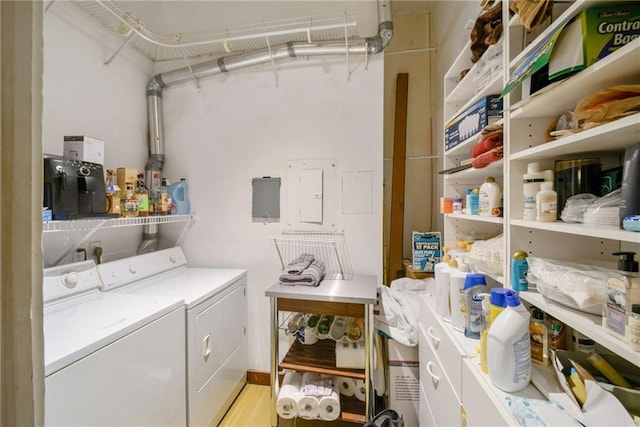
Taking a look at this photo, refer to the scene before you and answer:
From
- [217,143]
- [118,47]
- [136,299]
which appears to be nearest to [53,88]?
[118,47]

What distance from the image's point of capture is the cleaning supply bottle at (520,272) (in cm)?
93

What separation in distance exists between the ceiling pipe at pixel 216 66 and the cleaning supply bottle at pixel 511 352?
199cm

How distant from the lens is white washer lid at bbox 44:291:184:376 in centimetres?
99

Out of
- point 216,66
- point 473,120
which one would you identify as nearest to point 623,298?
point 473,120

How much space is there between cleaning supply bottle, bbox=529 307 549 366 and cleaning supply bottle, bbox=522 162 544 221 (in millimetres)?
377

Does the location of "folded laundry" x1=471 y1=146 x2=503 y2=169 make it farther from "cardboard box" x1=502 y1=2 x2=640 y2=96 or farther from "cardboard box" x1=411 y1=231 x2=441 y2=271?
"cardboard box" x1=411 y1=231 x2=441 y2=271

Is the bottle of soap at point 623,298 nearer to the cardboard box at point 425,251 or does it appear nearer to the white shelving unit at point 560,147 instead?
the white shelving unit at point 560,147

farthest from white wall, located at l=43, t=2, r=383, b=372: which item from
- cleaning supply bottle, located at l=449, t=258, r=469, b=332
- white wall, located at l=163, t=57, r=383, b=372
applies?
cleaning supply bottle, located at l=449, t=258, r=469, b=332

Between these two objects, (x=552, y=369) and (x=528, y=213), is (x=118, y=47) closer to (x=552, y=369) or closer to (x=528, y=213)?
(x=528, y=213)

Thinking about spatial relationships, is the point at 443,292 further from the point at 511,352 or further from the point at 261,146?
the point at 261,146

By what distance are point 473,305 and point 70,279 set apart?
2004 mm

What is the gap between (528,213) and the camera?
0.91 m

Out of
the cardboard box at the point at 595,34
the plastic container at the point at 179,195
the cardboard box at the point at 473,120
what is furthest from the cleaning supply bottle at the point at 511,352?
the plastic container at the point at 179,195

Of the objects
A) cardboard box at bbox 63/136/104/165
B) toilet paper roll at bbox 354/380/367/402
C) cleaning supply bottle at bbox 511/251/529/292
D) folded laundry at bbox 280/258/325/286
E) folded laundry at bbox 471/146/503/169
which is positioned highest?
cardboard box at bbox 63/136/104/165
